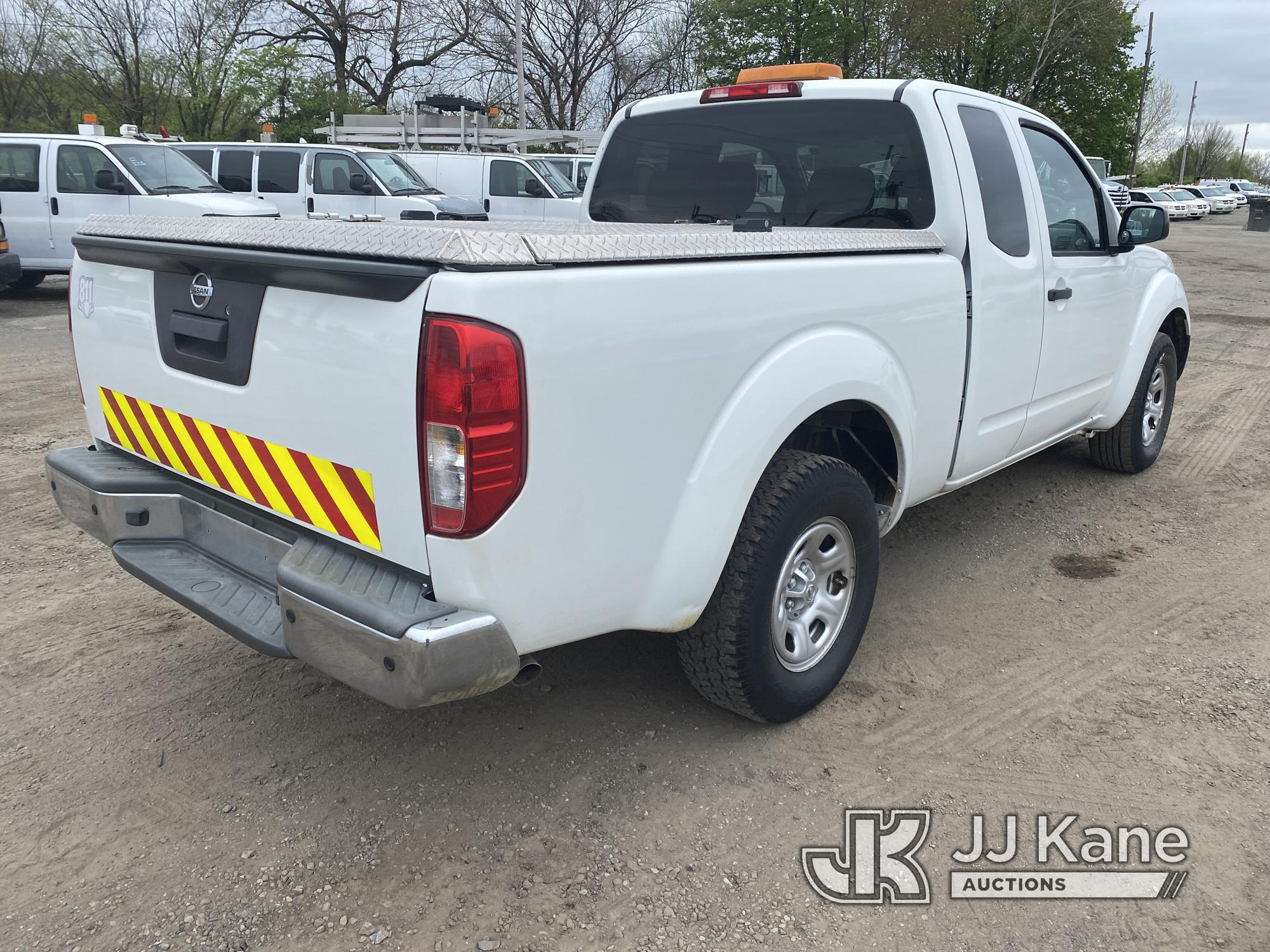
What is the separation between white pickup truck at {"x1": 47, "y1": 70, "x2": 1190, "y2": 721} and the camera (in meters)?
1.98

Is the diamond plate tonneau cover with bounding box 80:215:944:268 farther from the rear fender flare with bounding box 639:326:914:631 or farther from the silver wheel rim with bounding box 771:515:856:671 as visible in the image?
the silver wheel rim with bounding box 771:515:856:671

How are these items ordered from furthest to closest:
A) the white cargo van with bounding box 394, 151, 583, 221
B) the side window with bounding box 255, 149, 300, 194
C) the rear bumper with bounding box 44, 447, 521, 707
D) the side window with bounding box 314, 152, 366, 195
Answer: the white cargo van with bounding box 394, 151, 583, 221, the side window with bounding box 255, 149, 300, 194, the side window with bounding box 314, 152, 366, 195, the rear bumper with bounding box 44, 447, 521, 707

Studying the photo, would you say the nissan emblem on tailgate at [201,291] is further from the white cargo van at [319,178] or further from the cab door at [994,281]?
the white cargo van at [319,178]

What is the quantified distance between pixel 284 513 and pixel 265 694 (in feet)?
3.34

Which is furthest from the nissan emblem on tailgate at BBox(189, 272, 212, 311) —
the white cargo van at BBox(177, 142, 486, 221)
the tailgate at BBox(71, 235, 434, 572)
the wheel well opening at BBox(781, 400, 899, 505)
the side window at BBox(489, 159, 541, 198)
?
the side window at BBox(489, 159, 541, 198)

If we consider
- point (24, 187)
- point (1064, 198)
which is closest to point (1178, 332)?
point (1064, 198)

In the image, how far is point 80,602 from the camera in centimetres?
370

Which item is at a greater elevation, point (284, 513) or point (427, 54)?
point (427, 54)

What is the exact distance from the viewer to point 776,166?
3688 mm

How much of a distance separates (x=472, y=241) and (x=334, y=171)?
1261 cm

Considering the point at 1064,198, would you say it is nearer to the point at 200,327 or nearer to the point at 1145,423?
the point at 1145,423

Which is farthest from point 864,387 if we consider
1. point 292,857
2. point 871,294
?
point 292,857

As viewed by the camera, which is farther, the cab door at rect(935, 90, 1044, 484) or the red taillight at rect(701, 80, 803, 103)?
the red taillight at rect(701, 80, 803, 103)

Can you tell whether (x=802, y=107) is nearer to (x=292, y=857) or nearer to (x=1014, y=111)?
(x=1014, y=111)
